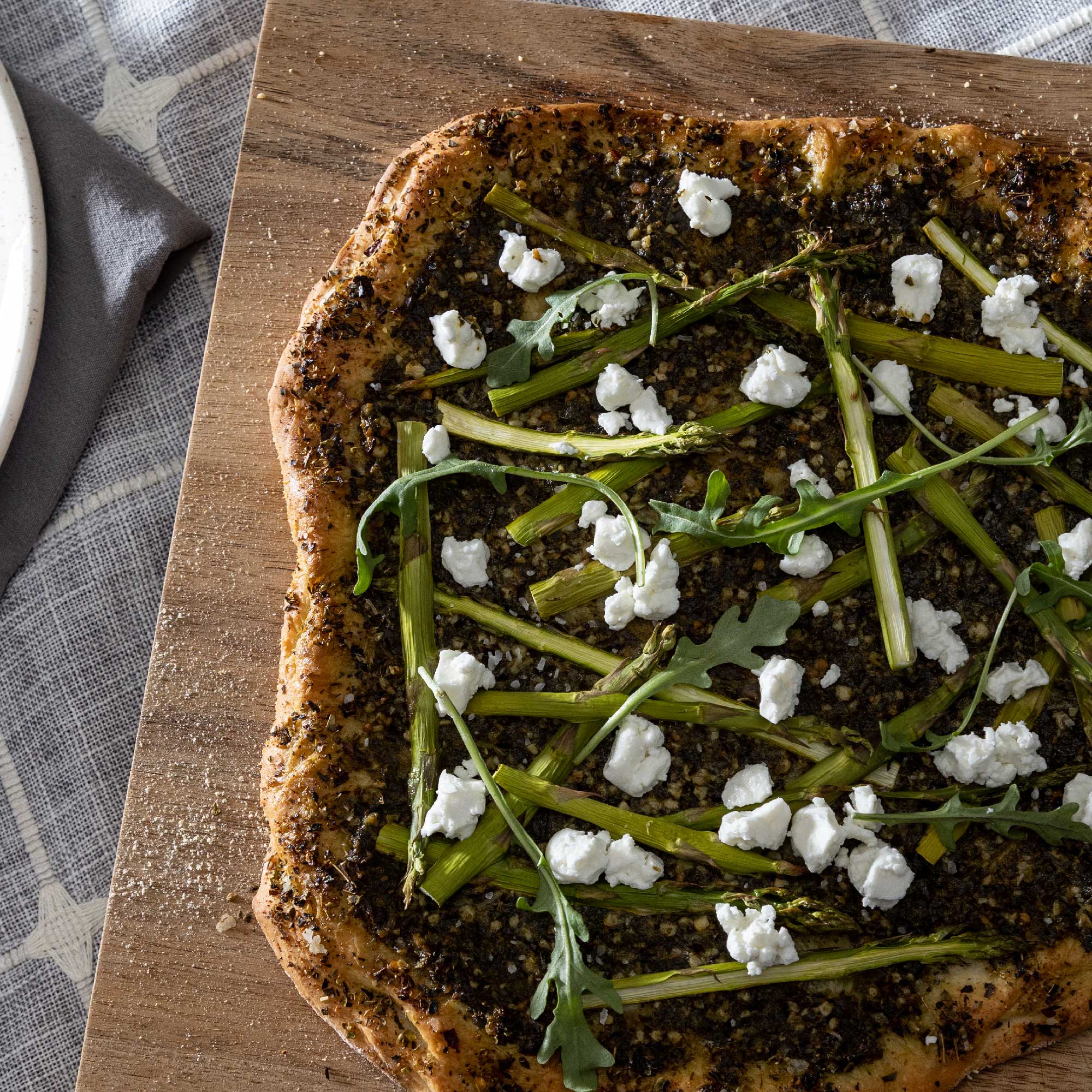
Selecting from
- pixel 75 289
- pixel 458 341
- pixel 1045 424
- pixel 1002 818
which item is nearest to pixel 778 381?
pixel 1045 424

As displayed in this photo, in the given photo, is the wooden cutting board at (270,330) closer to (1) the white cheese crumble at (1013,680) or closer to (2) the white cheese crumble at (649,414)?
(2) the white cheese crumble at (649,414)

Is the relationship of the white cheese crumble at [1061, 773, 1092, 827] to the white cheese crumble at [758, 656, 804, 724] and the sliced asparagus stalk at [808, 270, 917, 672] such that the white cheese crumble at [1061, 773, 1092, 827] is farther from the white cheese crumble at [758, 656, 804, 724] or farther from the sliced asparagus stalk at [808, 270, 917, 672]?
the white cheese crumble at [758, 656, 804, 724]

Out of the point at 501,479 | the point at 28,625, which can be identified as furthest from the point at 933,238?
the point at 28,625

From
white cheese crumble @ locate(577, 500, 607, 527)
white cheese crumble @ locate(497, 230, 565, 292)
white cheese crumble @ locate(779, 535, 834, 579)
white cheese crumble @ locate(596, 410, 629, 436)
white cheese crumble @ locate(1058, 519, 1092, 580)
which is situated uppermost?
white cheese crumble @ locate(497, 230, 565, 292)

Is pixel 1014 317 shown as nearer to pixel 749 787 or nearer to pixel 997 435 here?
pixel 997 435

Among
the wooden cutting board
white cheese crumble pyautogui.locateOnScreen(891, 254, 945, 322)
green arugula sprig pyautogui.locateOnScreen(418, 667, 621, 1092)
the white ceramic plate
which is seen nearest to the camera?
green arugula sprig pyautogui.locateOnScreen(418, 667, 621, 1092)

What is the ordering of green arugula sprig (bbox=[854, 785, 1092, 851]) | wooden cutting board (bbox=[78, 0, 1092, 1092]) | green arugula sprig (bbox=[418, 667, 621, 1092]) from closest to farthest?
green arugula sprig (bbox=[418, 667, 621, 1092]), green arugula sprig (bbox=[854, 785, 1092, 851]), wooden cutting board (bbox=[78, 0, 1092, 1092])

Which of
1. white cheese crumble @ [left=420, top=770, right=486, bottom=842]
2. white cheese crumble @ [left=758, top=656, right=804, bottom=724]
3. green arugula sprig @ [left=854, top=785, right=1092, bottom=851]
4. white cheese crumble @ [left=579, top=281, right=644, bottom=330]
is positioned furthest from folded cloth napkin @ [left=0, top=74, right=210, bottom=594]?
green arugula sprig @ [left=854, top=785, right=1092, bottom=851]
